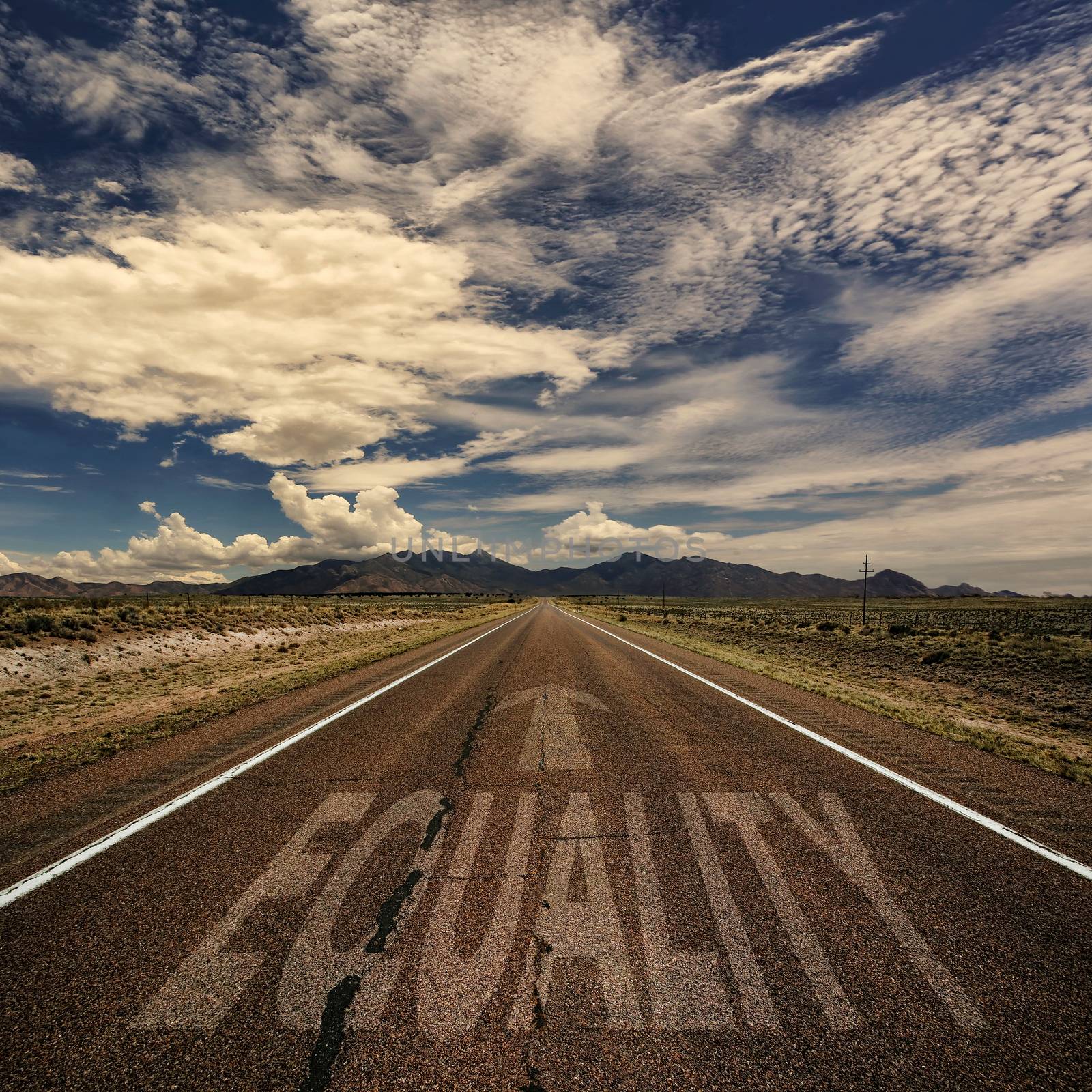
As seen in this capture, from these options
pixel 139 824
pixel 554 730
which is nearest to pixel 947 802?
pixel 554 730

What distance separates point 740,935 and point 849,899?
91 cm

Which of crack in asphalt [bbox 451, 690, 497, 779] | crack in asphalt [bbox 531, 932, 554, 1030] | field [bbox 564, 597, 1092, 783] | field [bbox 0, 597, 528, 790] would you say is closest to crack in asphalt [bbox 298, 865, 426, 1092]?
crack in asphalt [bbox 531, 932, 554, 1030]

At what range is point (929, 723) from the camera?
9422 mm

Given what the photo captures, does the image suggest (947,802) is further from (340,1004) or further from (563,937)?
(340,1004)

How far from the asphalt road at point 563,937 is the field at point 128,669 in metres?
4.06

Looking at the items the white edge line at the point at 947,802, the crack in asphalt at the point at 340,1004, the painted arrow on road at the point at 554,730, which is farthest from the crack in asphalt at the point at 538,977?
the white edge line at the point at 947,802

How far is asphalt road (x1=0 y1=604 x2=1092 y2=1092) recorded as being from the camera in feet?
8.20

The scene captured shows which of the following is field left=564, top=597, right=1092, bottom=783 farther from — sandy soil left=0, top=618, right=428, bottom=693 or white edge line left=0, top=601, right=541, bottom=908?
sandy soil left=0, top=618, right=428, bottom=693

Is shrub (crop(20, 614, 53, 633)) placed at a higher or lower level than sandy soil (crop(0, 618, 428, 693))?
higher

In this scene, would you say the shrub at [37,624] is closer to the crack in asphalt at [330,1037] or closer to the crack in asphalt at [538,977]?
the crack in asphalt at [330,1037]

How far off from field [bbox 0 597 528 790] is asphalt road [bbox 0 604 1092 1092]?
4059mm

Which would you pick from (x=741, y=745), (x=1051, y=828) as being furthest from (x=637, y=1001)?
(x=741, y=745)

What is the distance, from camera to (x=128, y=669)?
18703 mm

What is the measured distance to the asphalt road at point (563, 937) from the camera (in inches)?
98.3
